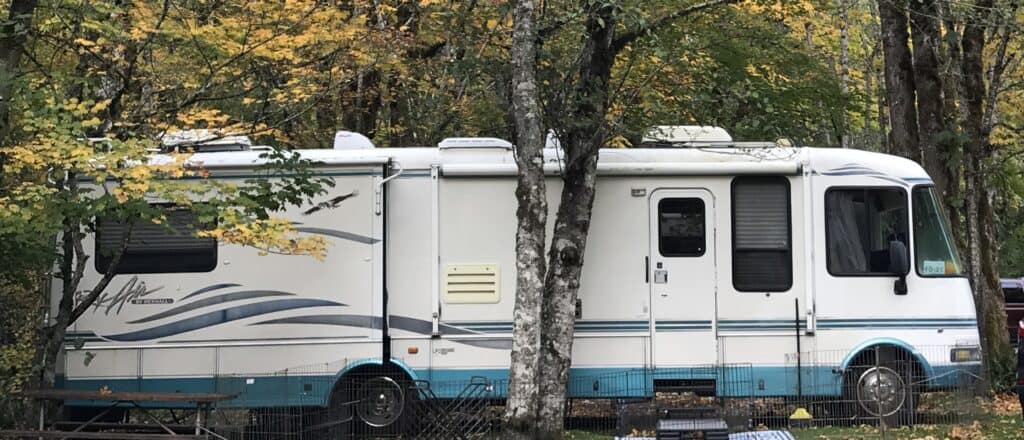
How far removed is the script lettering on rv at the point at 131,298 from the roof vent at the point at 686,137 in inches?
228

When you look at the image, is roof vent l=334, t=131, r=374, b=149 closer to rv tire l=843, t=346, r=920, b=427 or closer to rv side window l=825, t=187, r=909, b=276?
rv side window l=825, t=187, r=909, b=276

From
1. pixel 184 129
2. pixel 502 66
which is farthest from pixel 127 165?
pixel 502 66

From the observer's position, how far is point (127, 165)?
9.81m

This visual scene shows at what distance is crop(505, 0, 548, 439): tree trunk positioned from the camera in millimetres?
9664

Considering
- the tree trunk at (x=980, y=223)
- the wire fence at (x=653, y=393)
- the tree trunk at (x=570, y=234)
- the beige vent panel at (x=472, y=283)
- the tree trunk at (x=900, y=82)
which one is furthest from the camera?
the tree trunk at (x=900, y=82)

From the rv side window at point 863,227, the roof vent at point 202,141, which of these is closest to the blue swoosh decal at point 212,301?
the roof vent at point 202,141

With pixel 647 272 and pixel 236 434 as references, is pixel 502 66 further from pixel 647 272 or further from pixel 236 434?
pixel 236 434

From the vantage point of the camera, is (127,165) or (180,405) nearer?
(127,165)

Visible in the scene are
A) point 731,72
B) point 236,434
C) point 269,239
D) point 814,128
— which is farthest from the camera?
point 814,128

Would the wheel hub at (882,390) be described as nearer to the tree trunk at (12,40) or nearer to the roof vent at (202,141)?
the roof vent at (202,141)

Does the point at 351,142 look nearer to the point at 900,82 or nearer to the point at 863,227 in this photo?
the point at 863,227

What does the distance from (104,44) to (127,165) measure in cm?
249

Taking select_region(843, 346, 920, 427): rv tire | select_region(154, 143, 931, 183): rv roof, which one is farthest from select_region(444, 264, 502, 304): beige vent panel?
select_region(843, 346, 920, 427): rv tire

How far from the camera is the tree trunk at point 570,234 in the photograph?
34.4ft
